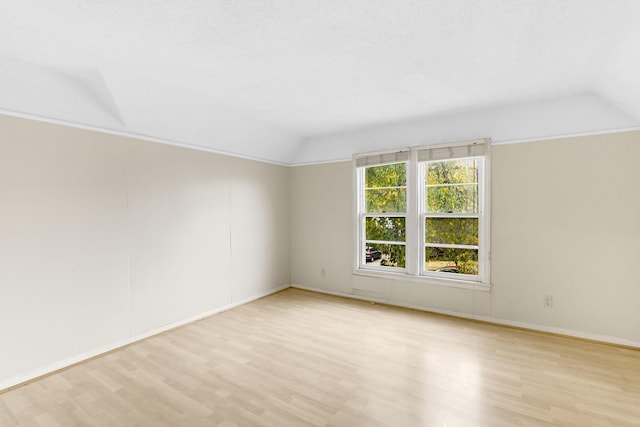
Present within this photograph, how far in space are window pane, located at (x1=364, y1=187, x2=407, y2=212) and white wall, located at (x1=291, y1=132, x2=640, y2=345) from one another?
1153mm

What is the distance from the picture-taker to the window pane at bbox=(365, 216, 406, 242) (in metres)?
4.38

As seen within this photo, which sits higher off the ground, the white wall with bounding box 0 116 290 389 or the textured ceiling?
the textured ceiling

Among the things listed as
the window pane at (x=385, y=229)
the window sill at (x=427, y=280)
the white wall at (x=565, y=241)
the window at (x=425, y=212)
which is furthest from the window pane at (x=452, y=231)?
the window sill at (x=427, y=280)

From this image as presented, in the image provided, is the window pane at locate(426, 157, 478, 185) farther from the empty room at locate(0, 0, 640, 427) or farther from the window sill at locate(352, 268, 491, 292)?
the window sill at locate(352, 268, 491, 292)

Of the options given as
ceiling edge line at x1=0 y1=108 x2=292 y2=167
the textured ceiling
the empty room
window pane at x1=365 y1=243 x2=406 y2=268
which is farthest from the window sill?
ceiling edge line at x1=0 y1=108 x2=292 y2=167

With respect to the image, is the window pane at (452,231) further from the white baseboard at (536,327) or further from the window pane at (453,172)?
the white baseboard at (536,327)

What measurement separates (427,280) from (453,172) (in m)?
1.50

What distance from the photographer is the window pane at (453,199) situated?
12.5 ft

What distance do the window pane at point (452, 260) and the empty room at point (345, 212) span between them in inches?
0.8

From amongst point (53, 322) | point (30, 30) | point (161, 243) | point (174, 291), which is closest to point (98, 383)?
point (53, 322)

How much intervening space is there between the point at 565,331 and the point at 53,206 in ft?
17.3

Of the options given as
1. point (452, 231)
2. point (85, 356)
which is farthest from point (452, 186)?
point (85, 356)

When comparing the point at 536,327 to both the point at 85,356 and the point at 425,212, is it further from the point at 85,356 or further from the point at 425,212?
the point at 85,356

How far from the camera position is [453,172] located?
3941mm
